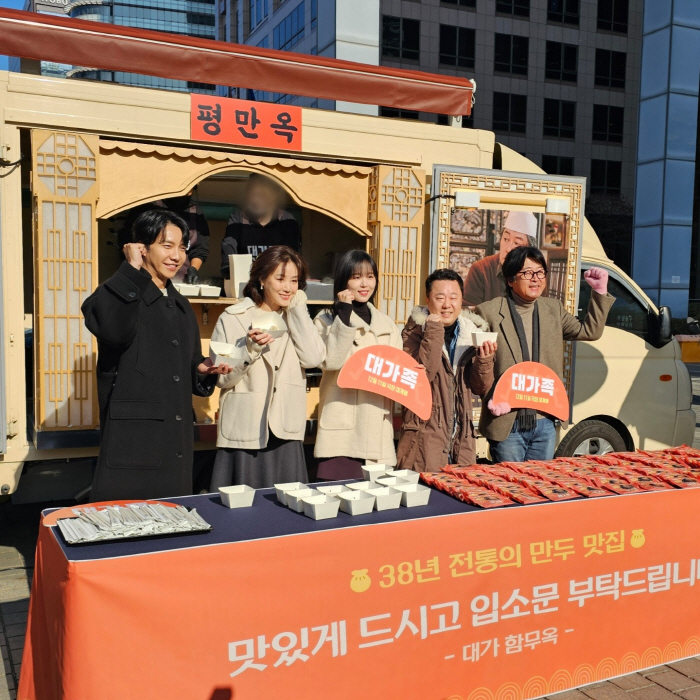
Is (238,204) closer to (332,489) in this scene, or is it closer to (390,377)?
(390,377)

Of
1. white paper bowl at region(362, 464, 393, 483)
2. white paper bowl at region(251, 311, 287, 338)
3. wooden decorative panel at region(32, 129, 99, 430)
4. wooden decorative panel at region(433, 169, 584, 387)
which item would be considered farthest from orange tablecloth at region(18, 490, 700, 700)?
wooden decorative panel at region(433, 169, 584, 387)

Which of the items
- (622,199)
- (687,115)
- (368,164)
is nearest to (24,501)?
(368,164)

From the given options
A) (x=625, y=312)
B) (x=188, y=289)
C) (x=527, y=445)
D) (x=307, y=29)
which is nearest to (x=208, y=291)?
(x=188, y=289)

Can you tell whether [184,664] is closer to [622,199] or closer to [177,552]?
[177,552]

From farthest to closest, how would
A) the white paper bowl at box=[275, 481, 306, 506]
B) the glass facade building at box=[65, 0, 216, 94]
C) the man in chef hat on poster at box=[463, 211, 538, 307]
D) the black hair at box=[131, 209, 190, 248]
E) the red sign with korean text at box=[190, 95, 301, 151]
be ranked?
the glass facade building at box=[65, 0, 216, 94]
the man in chef hat on poster at box=[463, 211, 538, 307]
the red sign with korean text at box=[190, 95, 301, 151]
the black hair at box=[131, 209, 190, 248]
the white paper bowl at box=[275, 481, 306, 506]

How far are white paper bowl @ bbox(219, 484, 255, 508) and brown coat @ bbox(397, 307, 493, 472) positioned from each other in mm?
1221

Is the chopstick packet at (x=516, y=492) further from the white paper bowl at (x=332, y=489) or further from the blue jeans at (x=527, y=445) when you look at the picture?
the blue jeans at (x=527, y=445)

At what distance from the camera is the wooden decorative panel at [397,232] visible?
16.6 feet

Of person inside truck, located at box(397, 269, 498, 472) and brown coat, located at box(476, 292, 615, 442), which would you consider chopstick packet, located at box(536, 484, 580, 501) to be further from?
brown coat, located at box(476, 292, 615, 442)

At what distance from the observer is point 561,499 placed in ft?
9.91

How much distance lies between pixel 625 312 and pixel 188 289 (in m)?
3.45

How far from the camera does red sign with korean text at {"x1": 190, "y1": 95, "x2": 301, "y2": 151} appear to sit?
4.61m

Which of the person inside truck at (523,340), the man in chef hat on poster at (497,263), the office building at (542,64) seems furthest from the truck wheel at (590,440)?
the office building at (542,64)

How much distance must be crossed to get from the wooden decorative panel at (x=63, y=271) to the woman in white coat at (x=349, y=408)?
5.04 ft
